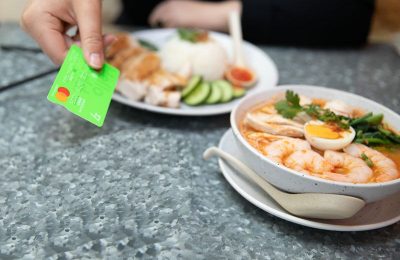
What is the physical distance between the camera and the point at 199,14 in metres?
1.67

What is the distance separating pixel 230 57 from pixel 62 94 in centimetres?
74

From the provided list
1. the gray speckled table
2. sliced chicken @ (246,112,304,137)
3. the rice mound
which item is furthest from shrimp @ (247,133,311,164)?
the rice mound

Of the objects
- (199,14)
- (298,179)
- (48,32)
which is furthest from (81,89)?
(199,14)

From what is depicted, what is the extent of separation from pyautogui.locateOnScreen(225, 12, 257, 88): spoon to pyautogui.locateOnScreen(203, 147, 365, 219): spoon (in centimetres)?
53

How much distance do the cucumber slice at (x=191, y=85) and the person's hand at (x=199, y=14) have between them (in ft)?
1.58

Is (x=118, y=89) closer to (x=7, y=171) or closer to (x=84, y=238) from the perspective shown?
(x=7, y=171)

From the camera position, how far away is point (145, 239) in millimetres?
731

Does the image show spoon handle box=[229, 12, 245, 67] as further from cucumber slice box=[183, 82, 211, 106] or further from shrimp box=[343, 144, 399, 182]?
shrimp box=[343, 144, 399, 182]

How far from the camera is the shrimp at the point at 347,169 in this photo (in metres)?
0.72

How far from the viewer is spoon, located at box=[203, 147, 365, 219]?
0.69m

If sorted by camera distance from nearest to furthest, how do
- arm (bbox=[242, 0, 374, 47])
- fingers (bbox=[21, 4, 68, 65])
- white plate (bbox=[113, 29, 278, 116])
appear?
1. fingers (bbox=[21, 4, 68, 65])
2. white plate (bbox=[113, 29, 278, 116])
3. arm (bbox=[242, 0, 374, 47])

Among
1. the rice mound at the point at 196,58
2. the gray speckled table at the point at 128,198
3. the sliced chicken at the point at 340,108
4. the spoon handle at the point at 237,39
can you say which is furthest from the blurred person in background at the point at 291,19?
the sliced chicken at the point at 340,108

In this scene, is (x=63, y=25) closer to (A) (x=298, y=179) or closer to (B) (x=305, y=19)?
(A) (x=298, y=179)

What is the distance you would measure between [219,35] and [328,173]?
2.95 feet
